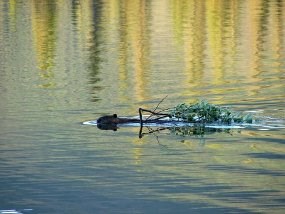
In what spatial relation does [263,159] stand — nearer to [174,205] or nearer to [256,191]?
[256,191]

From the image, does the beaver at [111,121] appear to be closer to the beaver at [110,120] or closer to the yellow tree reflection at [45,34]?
the beaver at [110,120]

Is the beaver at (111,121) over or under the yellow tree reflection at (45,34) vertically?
under

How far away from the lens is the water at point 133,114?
2016 cm

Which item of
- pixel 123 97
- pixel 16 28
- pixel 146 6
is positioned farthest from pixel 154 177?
pixel 146 6

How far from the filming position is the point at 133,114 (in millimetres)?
29797

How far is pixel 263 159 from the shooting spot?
23.5 metres

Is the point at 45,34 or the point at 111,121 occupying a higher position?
the point at 45,34

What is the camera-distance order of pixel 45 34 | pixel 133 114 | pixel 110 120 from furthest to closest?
pixel 45 34
pixel 133 114
pixel 110 120

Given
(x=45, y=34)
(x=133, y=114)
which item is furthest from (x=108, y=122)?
(x=45, y=34)

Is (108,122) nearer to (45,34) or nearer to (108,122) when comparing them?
(108,122)

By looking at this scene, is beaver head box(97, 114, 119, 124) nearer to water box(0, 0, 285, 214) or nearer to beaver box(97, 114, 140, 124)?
beaver box(97, 114, 140, 124)

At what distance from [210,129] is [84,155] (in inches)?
162

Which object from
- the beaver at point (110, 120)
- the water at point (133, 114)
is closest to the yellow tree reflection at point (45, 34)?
the water at point (133, 114)

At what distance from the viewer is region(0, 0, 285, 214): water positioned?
20.2 metres
